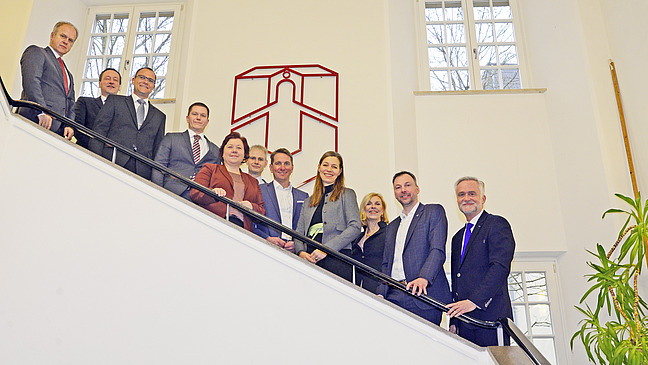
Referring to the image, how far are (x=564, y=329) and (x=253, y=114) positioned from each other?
370 centimetres

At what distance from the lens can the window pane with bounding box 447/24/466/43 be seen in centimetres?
719

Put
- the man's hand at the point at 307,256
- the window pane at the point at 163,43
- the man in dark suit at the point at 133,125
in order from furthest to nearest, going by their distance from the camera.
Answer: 1. the window pane at the point at 163,43
2. the man in dark suit at the point at 133,125
3. the man's hand at the point at 307,256

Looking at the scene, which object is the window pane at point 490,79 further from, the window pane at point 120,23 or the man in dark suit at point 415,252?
the window pane at point 120,23

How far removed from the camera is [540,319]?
5.87 metres

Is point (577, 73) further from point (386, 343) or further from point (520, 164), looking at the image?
point (386, 343)

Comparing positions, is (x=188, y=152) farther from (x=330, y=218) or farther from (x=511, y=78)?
Answer: (x=511, y=78)

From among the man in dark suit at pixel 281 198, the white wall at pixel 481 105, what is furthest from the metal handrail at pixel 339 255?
the white wall at pixel 481 105

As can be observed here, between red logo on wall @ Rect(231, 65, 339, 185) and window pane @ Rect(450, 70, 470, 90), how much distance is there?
54.2 inches

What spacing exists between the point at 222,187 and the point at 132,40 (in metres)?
4.36

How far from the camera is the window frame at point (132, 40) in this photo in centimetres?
716

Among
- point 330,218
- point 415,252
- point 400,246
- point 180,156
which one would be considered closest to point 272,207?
point 330,218

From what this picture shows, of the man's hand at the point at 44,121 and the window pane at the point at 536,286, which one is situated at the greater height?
the man's hand at the point at 44,121

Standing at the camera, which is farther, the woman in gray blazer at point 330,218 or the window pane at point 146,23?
the window pane at point 146,23

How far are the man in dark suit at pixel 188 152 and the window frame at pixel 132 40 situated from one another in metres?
2.85
